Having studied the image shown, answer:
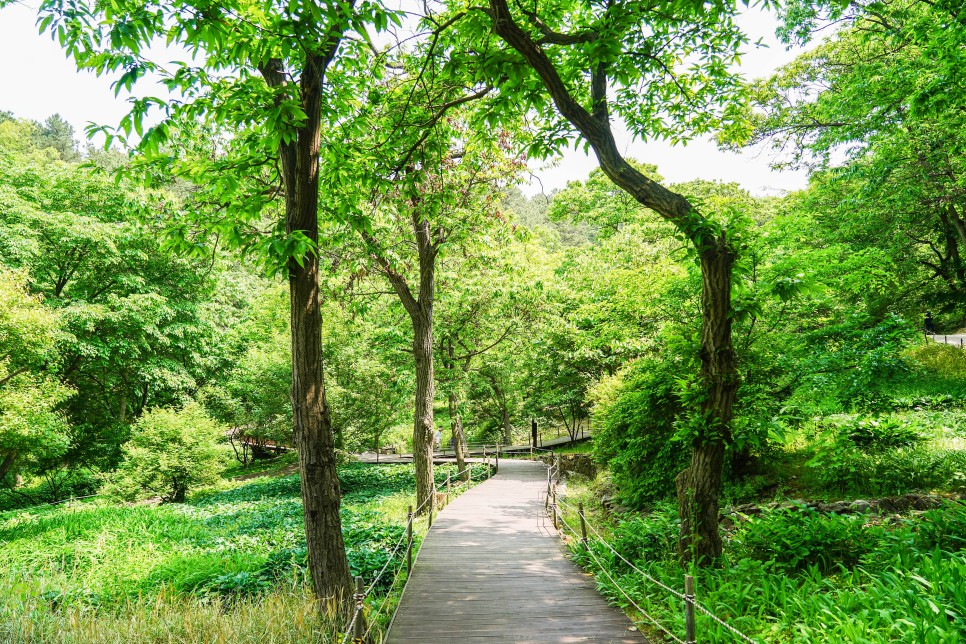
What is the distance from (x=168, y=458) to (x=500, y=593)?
55.7 ft

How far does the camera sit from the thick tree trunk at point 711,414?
5.23 meters

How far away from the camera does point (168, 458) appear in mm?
18578

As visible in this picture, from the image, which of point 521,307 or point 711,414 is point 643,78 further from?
point 521,307

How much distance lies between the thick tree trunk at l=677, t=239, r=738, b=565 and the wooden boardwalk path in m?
1.23

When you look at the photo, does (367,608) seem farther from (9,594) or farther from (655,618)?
(9,594)

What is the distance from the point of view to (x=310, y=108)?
530 centimetres

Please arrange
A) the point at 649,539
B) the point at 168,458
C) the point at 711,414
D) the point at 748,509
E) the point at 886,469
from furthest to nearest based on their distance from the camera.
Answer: the point at 168,458 < the point at 748,509 < the point at 886,469 < the point at 649,539 < the point at 711,414

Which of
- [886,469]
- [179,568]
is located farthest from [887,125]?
[179,568]

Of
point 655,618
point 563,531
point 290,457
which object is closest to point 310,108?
point 655,618

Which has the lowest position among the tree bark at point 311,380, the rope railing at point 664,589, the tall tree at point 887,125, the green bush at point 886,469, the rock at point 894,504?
the rope railing at point 664,589

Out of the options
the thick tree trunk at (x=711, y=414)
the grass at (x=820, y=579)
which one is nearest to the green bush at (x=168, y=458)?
the grass at (x=820, y=579)

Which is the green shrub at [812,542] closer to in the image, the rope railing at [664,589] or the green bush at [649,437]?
the rope railing at [664,589]

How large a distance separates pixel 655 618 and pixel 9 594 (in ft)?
25.9

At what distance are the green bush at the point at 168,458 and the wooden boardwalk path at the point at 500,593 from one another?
12.9 metres
